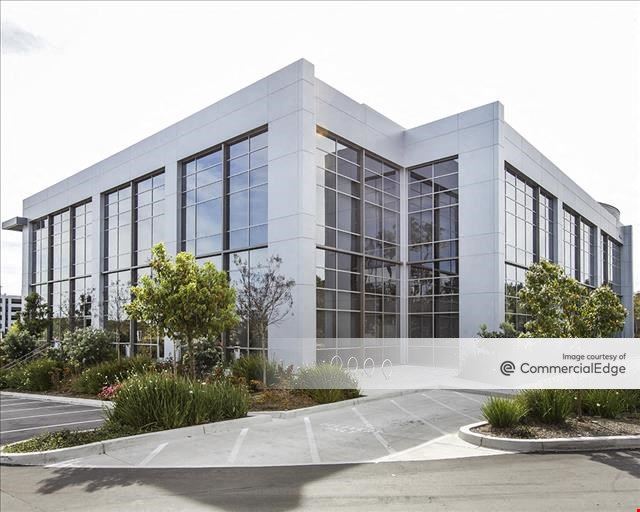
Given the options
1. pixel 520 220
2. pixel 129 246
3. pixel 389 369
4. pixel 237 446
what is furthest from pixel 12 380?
pixel 520 220

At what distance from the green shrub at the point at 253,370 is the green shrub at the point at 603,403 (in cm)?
868

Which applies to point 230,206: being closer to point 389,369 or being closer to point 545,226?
point 389,369

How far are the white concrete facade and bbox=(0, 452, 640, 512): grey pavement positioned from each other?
444 inches

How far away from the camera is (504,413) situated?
9594 mm

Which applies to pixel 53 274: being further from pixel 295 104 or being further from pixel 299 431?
pixel 299 431

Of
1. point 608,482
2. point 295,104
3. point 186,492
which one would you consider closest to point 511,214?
point 295,104

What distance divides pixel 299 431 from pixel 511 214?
60.0 ft

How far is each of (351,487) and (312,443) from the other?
2.70 meters

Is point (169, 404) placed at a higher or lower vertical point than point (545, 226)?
lower

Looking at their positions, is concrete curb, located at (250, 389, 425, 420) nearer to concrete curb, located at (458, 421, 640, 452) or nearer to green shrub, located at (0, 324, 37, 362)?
concrete curb, located at (458, 421, 640, 452)

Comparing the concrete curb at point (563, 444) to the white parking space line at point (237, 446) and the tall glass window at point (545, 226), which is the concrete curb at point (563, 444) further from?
the tall glass window at point (545, 226)

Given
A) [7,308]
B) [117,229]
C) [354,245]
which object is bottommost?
[7,308]

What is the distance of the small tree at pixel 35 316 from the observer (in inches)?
1364

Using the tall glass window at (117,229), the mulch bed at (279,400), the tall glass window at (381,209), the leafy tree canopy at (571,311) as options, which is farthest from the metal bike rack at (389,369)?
the tall glass window at (117,229)
